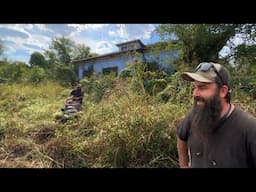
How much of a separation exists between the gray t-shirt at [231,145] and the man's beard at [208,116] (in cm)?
3

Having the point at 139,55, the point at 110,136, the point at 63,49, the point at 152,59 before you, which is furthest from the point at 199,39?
the point at 63,49

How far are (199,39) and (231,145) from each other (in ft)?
14.5

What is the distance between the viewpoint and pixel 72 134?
3359 millimetres

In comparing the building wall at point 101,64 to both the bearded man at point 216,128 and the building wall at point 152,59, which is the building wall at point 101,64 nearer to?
the building wall at point 152,59

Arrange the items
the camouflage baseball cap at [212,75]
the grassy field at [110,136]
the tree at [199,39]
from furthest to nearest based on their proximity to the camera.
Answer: the tree at [199,39], the grassy field at [110,136], the camouflage baseball cap at [212,75]

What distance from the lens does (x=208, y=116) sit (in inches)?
48.7

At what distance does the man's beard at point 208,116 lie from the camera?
1229 mm

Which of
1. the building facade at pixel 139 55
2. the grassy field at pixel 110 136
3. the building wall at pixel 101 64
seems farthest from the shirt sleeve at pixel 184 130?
the building wall at pixel 101 64

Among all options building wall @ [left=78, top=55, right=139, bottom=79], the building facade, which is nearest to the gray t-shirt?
the building facade

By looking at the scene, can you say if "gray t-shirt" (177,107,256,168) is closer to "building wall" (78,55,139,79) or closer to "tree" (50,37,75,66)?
"building wall" (78,55,139,79)

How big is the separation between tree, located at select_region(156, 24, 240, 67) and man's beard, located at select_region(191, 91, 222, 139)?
3733 millimetres

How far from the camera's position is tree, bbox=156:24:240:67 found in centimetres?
502

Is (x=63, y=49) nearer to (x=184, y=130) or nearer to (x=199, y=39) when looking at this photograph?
(x=199, y=39)
